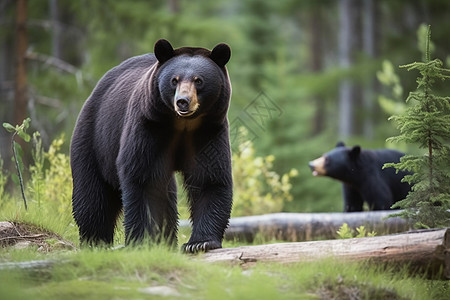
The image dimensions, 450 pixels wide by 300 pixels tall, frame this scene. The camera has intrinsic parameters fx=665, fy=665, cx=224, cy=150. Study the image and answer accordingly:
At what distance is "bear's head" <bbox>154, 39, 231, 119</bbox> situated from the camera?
17.0 ft

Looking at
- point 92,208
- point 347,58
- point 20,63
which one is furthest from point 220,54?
point 347,58

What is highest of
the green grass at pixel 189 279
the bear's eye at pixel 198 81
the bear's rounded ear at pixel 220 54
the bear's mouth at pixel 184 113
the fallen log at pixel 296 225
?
the bear's rounded ear at pixel 220 54

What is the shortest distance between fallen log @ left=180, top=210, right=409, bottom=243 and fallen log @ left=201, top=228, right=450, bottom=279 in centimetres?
329

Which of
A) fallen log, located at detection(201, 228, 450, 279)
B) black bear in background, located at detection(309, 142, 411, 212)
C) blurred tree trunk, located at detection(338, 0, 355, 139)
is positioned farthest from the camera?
blurred tree trunk, located at detection(338, 0, 355, 139)

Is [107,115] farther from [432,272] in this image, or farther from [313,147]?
[313,147]

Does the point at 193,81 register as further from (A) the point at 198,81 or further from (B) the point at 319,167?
(B) the point at 319,167

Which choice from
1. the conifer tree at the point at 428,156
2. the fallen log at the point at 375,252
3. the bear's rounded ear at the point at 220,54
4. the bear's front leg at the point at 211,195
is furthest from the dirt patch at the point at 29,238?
the conifer tree at the point at 428,156

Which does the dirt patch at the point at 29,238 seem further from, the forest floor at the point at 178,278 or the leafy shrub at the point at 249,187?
the leafy shrub at the point at 249,187

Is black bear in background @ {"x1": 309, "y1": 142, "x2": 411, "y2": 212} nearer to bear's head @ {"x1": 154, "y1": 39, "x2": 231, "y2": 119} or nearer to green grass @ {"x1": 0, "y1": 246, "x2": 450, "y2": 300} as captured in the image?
bear's head @ {"x1": 154, "y1": 39, "x2": 231, "y2": 119}

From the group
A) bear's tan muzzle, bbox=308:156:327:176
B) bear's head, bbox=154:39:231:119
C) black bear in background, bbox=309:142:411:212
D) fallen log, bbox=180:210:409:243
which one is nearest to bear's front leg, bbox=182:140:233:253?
bear's head, bbox=154:39:231:119

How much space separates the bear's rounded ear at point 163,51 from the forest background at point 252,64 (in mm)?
4933

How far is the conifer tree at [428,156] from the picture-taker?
5.68 m

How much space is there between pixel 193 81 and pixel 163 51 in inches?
16.9

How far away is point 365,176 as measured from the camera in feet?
34.9
